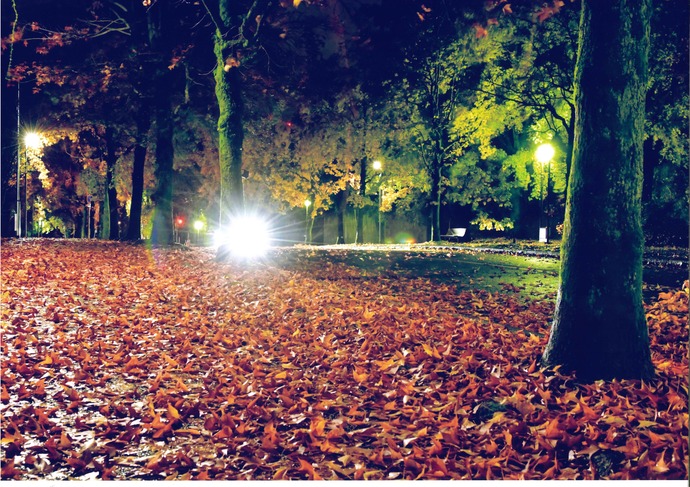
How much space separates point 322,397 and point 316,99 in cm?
2316

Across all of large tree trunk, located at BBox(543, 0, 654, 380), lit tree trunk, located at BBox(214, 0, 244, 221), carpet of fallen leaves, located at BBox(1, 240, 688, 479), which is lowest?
carpet of fallen leaves, located at BBox(1, 240, 688, 479)

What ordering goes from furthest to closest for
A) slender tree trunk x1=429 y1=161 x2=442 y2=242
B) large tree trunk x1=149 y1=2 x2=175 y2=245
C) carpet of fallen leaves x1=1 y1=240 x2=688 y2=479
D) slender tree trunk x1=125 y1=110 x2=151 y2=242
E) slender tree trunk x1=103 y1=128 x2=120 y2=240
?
slender tree trunk x1=429 y1=161 x2=442 y2=242 → slender tree trunk x1=103 y1=128 x2=120 y2=240 → slender tree trunk x1=125 y1=110 x2=151 y2=242 → large tree trunk x1=149 y1=2 x2=175 y2=245 → carpet of fallen leaves x1=1 y1=240 x2=688 y2=479

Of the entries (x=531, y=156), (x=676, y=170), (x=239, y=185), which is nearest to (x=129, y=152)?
(x=239, y=185)

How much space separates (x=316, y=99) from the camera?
Result: 85.6ft

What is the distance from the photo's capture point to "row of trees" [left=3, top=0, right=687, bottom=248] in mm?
19078

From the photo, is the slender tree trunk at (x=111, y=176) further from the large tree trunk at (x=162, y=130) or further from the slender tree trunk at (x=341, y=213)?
the slender tree trunk at (x=341, y=213)

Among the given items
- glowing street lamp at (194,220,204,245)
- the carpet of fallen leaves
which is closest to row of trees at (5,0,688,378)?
the carpet of fallen leaves

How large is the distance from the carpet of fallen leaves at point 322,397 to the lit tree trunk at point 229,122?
6.65 metres

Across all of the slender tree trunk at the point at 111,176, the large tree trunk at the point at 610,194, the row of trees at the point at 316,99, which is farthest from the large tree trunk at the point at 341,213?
the large tree trunk at the point at 610,194

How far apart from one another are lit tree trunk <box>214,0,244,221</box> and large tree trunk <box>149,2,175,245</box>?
6100mm

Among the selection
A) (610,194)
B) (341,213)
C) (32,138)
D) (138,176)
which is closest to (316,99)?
(138,176)

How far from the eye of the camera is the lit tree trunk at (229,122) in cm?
1495

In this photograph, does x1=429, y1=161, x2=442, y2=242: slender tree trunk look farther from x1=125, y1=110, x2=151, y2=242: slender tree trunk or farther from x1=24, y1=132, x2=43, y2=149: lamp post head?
x1=24, y1=132, x2=43, y2=149: lamp post head

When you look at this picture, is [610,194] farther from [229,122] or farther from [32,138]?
[32,138]
